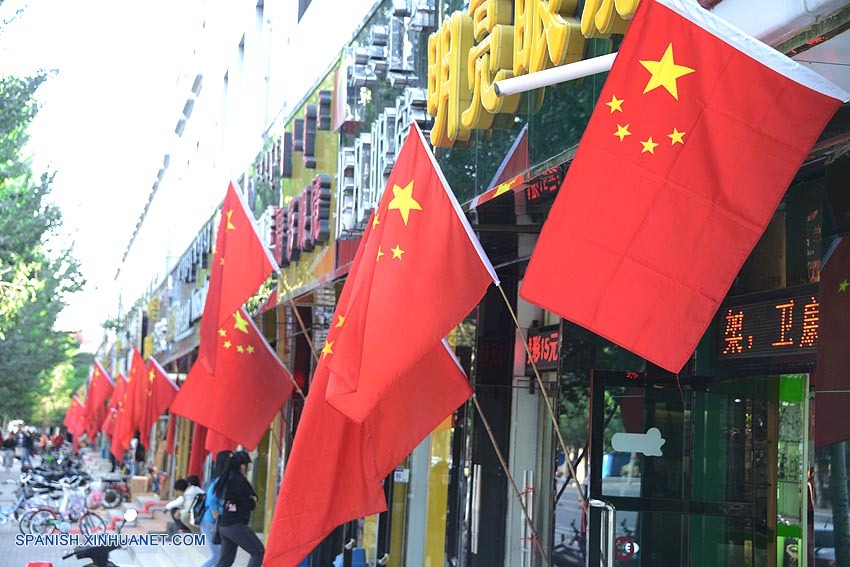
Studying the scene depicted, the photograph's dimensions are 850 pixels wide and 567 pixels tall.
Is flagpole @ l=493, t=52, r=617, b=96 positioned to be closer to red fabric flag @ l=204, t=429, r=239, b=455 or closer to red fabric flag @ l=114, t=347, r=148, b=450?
red fabric flag @ l=204, t=429, r=239, b=455

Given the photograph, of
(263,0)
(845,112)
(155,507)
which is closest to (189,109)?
(155,507)

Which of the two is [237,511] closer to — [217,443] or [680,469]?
[217,443]

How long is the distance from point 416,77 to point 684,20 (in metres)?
6.69

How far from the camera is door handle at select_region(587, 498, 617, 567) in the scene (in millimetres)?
8180

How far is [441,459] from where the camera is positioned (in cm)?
1320

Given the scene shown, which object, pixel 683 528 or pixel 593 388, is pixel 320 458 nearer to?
pixel 593 388

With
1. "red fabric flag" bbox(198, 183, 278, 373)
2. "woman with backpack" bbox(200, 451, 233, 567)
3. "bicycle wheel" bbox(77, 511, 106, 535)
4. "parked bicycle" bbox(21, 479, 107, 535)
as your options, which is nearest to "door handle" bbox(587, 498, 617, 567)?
"red fabric flag" bbox(198, 183, 278, 373)

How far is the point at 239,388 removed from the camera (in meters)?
13.9

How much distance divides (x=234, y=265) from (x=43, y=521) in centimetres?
1381

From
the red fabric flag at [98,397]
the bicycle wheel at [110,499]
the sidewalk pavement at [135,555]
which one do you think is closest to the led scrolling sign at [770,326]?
the sidewalk pavement at [135,555]

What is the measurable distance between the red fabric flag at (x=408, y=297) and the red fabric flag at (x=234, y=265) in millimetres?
4705

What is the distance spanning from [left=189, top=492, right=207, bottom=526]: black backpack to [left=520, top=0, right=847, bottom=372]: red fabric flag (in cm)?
1152

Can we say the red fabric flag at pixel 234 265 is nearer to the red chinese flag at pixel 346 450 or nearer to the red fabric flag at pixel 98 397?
the red chinese flag at pixel 346 450

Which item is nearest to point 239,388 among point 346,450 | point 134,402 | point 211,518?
point 211,518
